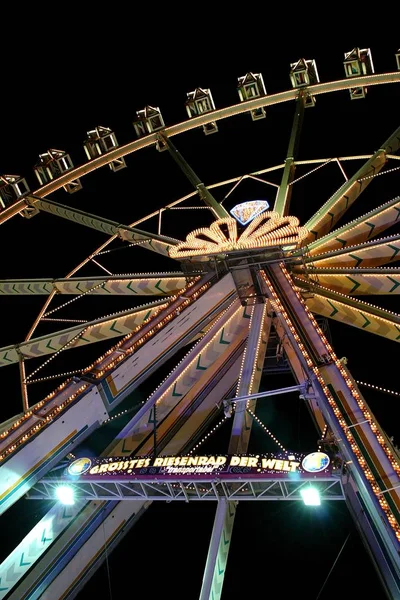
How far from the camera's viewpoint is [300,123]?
20000mm

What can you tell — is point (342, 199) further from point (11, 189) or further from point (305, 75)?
point (11, 189)

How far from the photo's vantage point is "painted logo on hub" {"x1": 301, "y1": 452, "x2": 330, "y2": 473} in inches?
403

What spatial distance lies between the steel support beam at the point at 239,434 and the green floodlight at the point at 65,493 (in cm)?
278

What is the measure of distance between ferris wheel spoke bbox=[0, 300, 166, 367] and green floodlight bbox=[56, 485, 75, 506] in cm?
470

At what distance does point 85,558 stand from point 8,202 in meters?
11.1

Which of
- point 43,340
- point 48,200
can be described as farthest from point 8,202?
point 43,340

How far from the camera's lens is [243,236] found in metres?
16.6

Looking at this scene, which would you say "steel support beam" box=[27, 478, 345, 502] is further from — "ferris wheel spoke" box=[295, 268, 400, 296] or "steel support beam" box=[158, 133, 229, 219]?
"steel support beam" box=[158, 133, 229, 219]

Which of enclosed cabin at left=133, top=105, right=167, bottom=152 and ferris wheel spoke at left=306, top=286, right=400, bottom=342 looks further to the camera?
enclosed cabin at left=133, top=105, right=167, bottom=152

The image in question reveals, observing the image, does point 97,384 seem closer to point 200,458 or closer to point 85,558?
point 200,458

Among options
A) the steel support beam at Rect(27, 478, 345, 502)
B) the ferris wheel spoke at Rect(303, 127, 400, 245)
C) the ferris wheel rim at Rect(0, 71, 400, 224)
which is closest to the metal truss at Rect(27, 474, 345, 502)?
the steel support beam at Rect(27, 478, 345, 502)

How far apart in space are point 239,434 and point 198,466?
1.72 m

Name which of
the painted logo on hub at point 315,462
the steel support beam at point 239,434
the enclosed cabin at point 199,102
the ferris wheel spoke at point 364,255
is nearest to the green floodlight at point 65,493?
the steel support beam at point 239,434

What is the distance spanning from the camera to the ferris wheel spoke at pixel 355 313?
13617 millimetres
